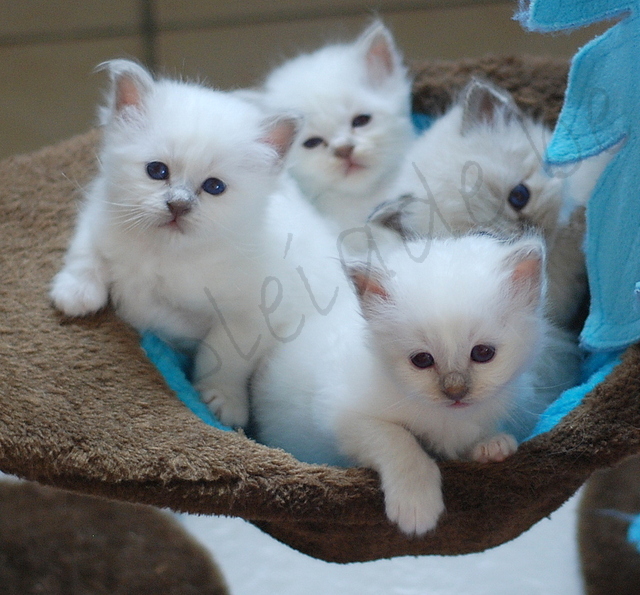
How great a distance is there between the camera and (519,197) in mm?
1799

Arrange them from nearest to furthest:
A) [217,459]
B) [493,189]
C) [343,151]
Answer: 1. [217,459]
2. [493,189]
3. [343,151]

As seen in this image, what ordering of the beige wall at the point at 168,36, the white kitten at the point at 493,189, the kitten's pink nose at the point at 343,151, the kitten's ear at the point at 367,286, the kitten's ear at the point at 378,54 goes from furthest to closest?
the beige wall at the point at 168,36 < the kitten's ear at the point at 378,54 < the kitten's pink nose at the point at 343,151 < the white kitten at the point at 493,189 < the kitten's ear at the point at 367,286

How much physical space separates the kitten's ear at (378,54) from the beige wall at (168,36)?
2.94ft

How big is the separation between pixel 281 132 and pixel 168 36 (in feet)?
5.49

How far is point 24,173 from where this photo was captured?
81.6 inches

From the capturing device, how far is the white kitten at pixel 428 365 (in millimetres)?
1306

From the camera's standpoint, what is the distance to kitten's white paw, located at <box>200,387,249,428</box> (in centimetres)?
170

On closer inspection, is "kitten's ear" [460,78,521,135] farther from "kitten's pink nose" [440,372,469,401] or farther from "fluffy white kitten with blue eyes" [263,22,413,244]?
"kitten's pink nose" [440,372,469,401]

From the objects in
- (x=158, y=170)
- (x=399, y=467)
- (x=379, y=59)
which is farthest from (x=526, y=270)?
(x=379, y=59)

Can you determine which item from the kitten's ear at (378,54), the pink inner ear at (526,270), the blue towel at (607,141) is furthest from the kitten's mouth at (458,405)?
the kitten's ear at (378,54)

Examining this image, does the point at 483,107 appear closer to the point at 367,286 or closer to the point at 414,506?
the point at 367,286

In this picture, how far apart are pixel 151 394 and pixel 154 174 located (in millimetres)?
430

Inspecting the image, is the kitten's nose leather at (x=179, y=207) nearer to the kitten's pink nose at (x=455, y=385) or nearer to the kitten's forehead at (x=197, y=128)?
the kitten's forehead at (x=197, y=128)

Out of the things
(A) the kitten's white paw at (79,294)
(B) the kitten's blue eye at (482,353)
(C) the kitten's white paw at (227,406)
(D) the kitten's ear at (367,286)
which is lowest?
(C) the kitten's white paw at (227,406)
